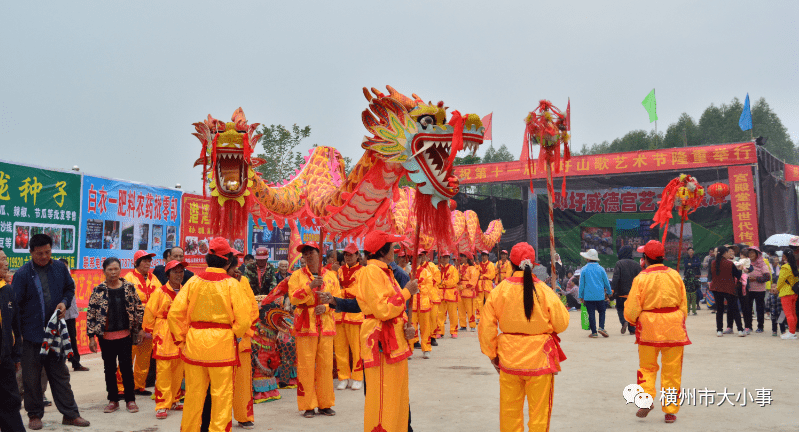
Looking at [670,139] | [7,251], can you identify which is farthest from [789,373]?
[670,139]

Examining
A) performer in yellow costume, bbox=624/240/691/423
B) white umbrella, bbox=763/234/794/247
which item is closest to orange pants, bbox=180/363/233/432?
performer in yellow costume, bbox=624/240/691/423

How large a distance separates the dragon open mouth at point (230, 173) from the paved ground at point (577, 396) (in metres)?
2.33

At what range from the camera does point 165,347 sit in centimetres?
576

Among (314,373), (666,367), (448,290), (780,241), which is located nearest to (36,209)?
(314,373)

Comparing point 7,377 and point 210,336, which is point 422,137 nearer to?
point 210,336

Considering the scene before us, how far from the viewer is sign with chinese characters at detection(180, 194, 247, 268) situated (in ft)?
34.9

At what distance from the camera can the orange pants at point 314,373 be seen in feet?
18.3

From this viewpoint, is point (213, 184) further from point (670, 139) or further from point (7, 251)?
point (670, 139)

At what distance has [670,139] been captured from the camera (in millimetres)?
31344

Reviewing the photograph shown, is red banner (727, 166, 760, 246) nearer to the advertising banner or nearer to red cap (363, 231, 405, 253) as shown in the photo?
the advertising banner

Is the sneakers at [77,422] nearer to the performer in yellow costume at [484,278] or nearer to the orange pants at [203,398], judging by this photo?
the orange pants at [203,398]

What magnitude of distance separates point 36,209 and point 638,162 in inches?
618

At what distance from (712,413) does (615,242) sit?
16058 millimetres

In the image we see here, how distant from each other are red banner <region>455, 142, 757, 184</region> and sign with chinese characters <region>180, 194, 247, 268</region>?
8519 millimetres
